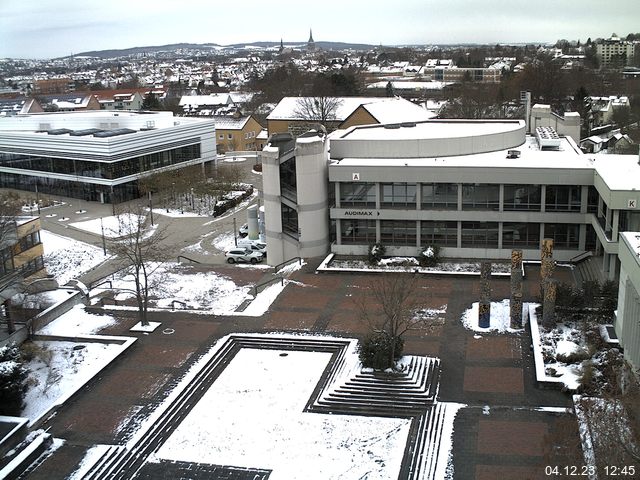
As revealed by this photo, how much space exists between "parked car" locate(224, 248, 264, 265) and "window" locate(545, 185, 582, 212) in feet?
54.5

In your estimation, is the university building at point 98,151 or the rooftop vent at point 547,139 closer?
the rooftop vent at point 547,139

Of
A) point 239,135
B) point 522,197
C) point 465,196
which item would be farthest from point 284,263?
point 239,135

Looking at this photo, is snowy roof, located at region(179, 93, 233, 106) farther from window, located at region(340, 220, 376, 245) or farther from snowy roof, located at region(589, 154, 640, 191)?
snowy roof, located at region(589, 154, 640, 191)

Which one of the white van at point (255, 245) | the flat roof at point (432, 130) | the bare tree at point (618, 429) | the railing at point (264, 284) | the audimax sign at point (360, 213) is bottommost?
the railing at point (264, 284)

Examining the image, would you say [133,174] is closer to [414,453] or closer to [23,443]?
[23,443]

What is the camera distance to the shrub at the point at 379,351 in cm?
2595

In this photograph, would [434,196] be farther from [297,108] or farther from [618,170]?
[297,108]

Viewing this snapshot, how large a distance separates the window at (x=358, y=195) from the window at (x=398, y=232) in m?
1.38

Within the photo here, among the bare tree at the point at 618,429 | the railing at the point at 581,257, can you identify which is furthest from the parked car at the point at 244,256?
the bare tree at the point at 618,429

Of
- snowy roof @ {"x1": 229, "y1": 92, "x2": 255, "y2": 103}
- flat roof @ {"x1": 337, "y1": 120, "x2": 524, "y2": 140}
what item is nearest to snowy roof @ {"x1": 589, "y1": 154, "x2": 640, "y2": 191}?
flat roof @ {"x1": 337, "y1": 120, "x2": 524, "y2": 140}

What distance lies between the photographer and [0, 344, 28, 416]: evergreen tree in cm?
2480

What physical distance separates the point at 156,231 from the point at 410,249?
20.5m

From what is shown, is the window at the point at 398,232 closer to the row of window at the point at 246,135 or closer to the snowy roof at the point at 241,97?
the row of window at the point at 246,135

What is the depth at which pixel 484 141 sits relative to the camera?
1678 inches
